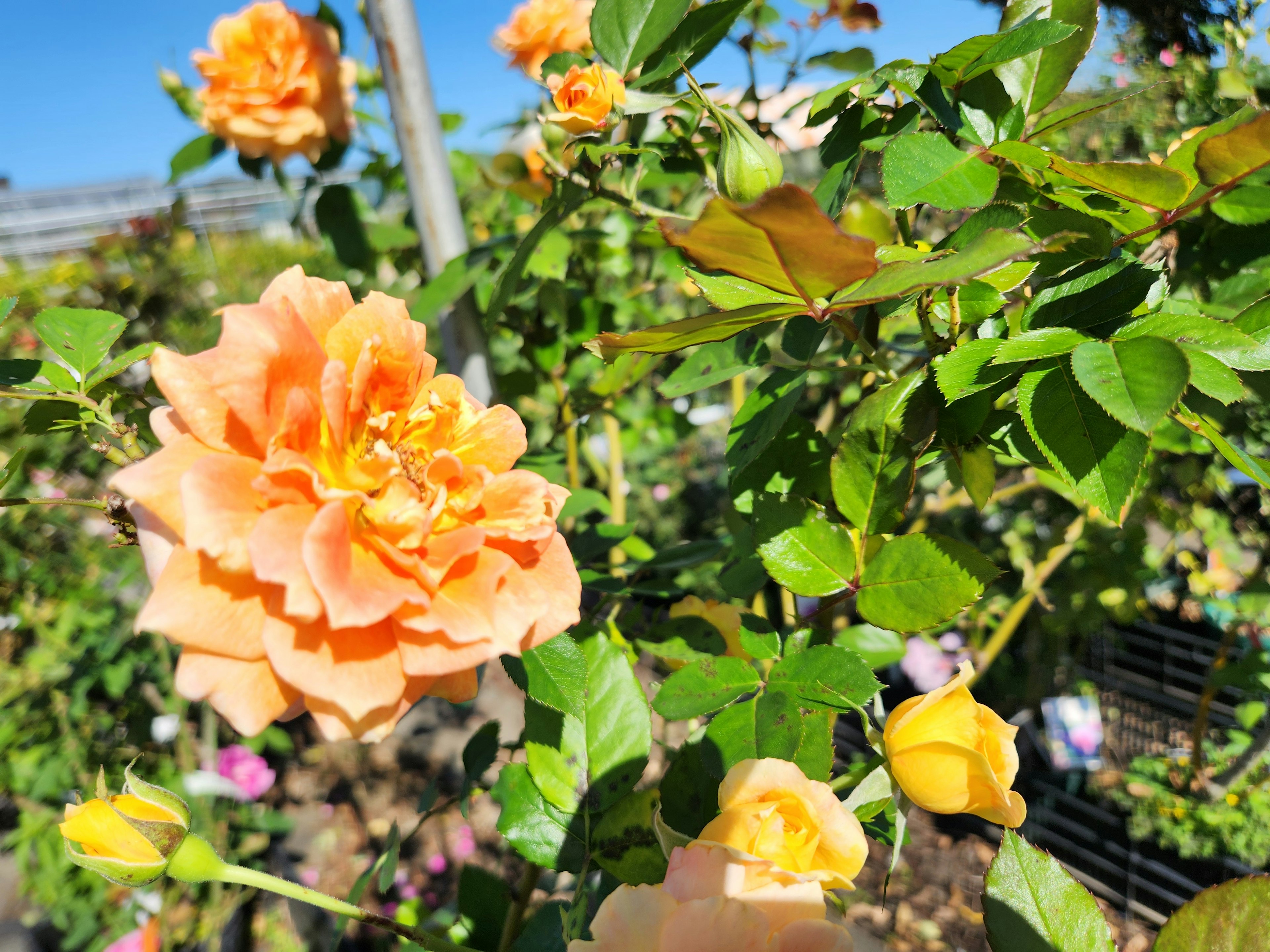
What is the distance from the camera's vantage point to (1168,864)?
162 centimetres

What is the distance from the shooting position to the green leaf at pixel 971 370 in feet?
1.26

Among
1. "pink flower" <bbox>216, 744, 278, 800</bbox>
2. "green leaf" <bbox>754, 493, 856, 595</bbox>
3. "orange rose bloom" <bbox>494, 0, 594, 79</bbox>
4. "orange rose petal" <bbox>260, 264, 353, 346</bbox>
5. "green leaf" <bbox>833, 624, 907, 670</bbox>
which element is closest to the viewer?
"orange rose petal" <bbox>260, 264, 353, 346</bbox>

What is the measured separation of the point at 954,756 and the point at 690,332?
0.88 feet

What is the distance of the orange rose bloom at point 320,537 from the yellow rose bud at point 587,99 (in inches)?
9.4

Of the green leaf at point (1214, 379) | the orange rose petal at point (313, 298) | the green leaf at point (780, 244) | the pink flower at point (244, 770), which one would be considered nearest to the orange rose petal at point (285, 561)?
the orange rose petal at point (313, 298)

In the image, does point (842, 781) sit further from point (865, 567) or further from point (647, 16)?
point (647, 16)

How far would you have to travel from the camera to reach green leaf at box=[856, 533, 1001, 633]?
1.41 feet

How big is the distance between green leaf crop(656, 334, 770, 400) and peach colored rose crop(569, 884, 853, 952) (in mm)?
346

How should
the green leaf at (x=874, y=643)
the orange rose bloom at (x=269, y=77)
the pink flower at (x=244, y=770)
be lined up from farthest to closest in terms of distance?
the pink flower at (x=244, y=770), the orange rose bloom at (x=269, y=77), the green leaf at (x=874, y=643)

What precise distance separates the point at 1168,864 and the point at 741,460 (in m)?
1.83

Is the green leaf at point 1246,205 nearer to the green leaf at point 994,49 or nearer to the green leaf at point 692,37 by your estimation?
the green leaf at point 994,49

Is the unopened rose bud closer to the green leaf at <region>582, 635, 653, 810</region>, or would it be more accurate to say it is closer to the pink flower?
the green leaf at <region>582, 635, 653, 810</region>

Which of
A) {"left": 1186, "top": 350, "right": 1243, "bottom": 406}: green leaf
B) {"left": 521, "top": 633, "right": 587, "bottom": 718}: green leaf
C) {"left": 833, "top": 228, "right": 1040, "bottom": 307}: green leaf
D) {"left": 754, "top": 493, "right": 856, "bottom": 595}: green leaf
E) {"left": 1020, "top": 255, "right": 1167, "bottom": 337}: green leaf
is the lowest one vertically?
{"left": 521, "top": 633, "right": 587, "bottom": 718}: green leaf

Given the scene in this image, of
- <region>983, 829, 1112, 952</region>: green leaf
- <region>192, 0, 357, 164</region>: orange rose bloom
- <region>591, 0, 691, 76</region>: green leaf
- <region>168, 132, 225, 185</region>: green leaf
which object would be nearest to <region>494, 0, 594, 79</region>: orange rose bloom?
<region>192, 0, 357, 164</region>: orange rose bloom
